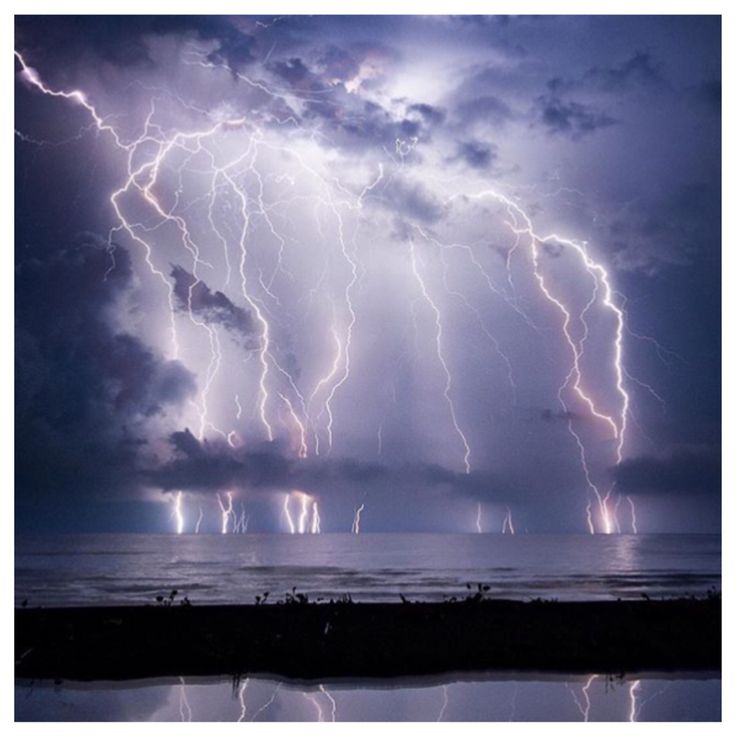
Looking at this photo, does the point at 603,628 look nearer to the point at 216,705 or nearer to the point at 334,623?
the point at 334,623

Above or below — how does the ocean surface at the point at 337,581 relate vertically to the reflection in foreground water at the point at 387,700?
below

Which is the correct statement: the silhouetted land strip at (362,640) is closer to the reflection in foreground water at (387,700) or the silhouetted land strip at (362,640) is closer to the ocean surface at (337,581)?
the reflection in foreground water at (387,700)

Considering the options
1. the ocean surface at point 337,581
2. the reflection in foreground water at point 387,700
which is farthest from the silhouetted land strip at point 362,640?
the ocean surface at point 337,581

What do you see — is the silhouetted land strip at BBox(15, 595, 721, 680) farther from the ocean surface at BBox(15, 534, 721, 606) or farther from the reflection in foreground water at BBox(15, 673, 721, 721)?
the ocean surface at BBox(15, 534, 721, 606)

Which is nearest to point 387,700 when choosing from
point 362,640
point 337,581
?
point 362,640
